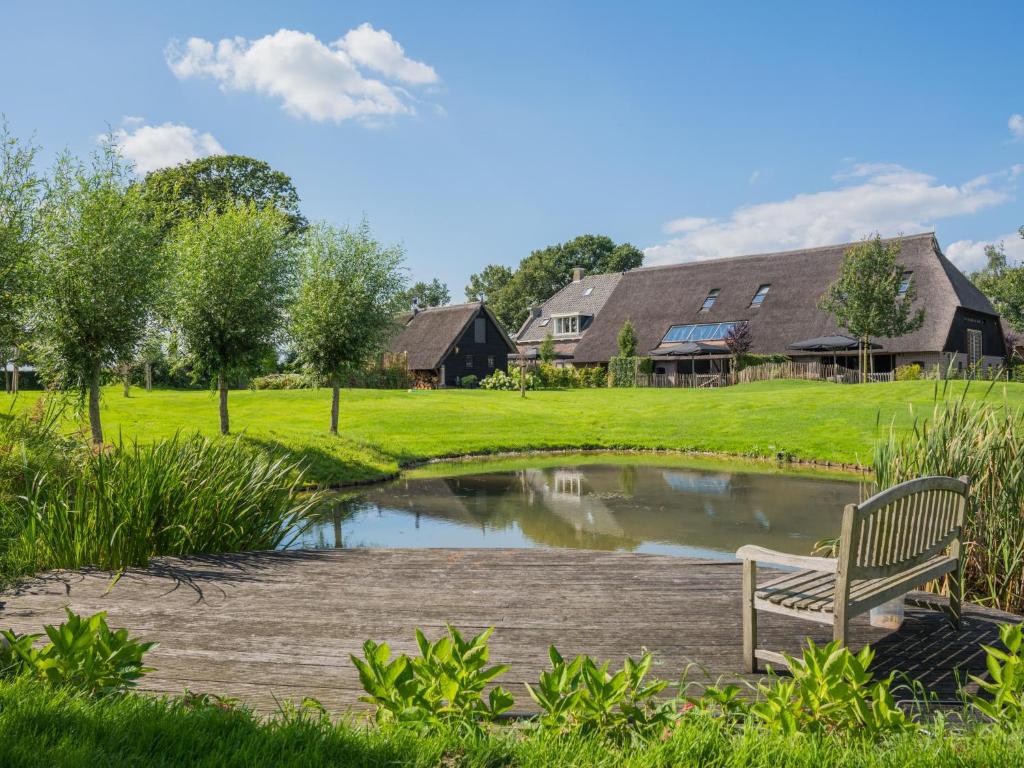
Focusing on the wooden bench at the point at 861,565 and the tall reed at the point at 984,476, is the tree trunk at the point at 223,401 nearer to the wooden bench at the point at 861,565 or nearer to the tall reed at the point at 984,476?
the tall reed at the point at 984,476

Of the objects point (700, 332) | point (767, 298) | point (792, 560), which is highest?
point (767, 298)

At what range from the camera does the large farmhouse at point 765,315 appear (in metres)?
35.5

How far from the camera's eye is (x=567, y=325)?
51.0 metres

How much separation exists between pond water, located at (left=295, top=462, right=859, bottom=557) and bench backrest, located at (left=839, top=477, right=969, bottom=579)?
466cm

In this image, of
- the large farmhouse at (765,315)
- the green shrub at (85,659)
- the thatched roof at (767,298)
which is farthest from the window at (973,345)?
the green shrub at (85,659)

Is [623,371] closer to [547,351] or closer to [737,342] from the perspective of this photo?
[737,342]

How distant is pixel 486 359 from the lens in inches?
1770

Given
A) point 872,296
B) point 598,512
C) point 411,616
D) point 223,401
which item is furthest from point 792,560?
point 872,296

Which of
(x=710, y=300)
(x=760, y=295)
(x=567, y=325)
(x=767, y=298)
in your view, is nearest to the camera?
(x=767, y=298)

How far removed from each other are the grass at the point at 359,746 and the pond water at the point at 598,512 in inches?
254

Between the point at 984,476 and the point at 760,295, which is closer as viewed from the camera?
the point at 984,476

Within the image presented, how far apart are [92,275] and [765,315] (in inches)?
1337

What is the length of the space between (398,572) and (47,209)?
1104 centimetres

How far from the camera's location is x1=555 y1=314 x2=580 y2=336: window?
49.9 m
